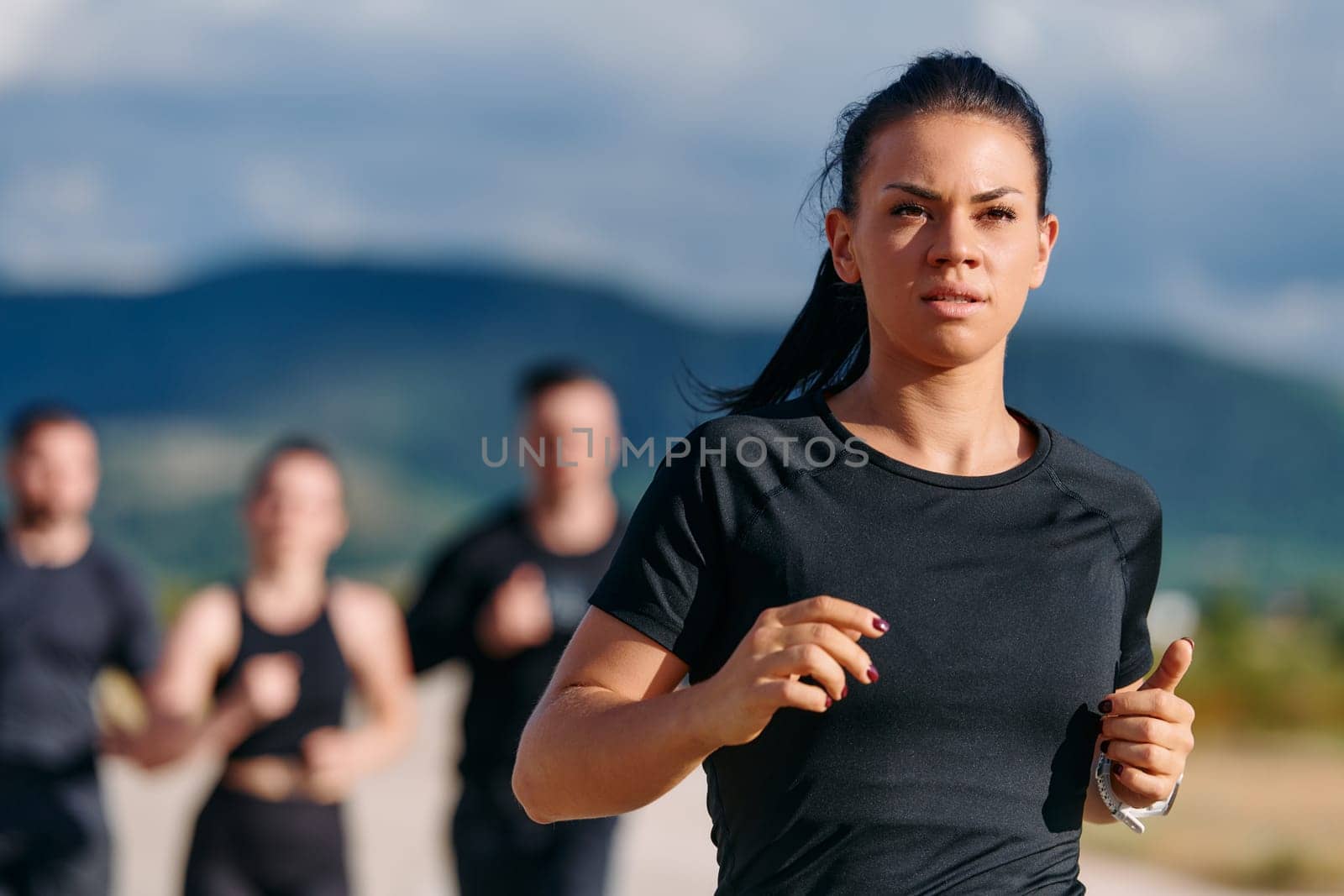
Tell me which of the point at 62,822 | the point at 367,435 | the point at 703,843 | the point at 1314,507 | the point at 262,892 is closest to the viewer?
the point at 262,892

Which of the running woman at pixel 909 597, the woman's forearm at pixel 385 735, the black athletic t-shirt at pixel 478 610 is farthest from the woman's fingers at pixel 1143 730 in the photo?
the woman's forearm at pixel 385 735

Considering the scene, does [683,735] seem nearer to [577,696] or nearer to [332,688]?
[577,696]

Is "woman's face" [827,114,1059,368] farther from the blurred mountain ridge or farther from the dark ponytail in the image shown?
the blurred mountain ridge

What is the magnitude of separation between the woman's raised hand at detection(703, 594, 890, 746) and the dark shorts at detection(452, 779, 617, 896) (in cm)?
305

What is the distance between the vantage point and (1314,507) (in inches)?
768

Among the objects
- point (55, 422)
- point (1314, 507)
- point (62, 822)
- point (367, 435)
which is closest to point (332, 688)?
point (62, 822)

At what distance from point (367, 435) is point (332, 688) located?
66.7 feet

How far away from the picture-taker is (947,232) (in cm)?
188

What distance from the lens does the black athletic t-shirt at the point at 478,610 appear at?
487cm

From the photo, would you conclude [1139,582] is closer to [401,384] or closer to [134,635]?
[134,635]

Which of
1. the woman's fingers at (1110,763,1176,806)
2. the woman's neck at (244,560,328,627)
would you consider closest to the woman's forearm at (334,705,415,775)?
the woman's neck at (244,560,328,627)

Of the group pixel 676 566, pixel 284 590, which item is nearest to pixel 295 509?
pixel 284 590

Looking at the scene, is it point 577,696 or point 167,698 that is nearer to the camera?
point 577,696

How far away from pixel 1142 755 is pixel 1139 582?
0.75 ft
